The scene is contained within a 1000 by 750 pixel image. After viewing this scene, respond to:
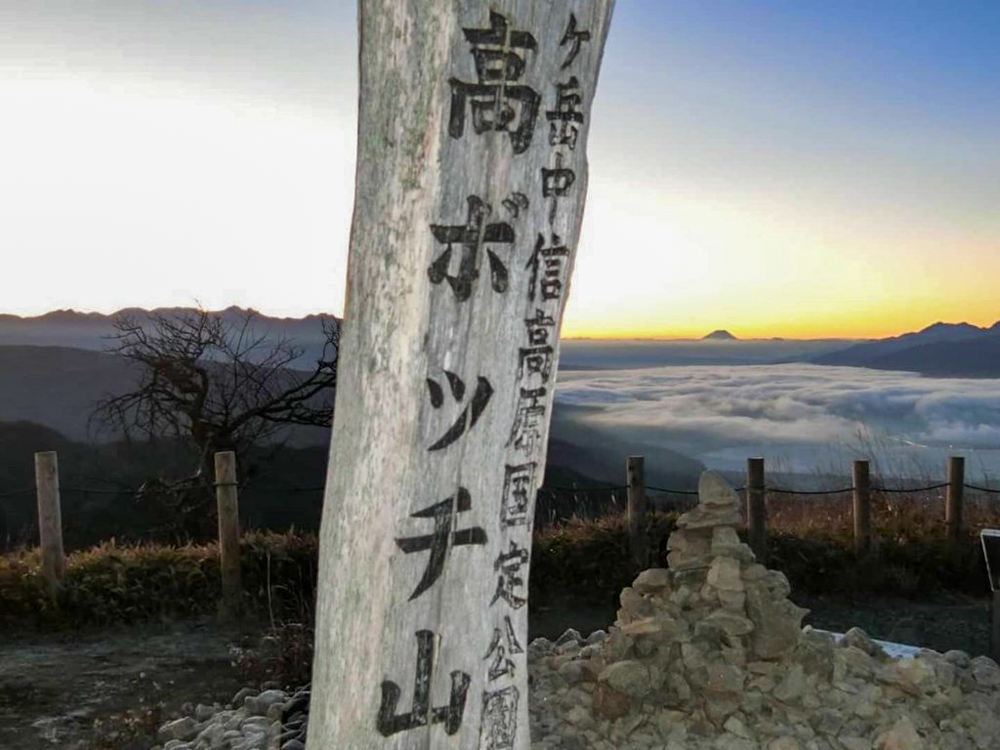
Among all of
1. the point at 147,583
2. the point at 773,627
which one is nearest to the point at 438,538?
the point at 773,627

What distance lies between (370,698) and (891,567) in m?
7.13

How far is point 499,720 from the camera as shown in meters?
2.63

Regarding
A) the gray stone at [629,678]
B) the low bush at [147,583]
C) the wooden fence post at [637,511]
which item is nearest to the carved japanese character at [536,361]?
the gray stone at [629,678]

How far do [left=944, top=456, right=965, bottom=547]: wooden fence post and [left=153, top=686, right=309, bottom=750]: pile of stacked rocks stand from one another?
242 inches

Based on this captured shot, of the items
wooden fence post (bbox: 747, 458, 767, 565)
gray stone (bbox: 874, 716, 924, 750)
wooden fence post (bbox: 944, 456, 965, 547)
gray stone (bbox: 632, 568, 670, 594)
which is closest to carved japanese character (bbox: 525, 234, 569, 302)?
gray stone (bbox: 632, 568, 670, 594)

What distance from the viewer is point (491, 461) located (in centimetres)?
246

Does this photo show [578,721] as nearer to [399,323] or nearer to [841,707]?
[841,707]

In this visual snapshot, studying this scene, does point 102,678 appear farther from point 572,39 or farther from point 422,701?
point 572,39

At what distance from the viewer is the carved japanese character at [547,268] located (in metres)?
2.43

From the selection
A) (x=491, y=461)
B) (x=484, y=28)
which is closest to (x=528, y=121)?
(x=484, y=28)

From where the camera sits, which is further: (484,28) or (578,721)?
(578,721)

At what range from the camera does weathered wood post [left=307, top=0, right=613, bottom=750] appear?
229cm

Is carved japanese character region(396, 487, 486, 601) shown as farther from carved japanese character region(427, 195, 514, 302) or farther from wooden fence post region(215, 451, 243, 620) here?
wooden fence post region(215, 451, 243, 620)

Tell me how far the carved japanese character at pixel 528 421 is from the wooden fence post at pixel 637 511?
591 cm
